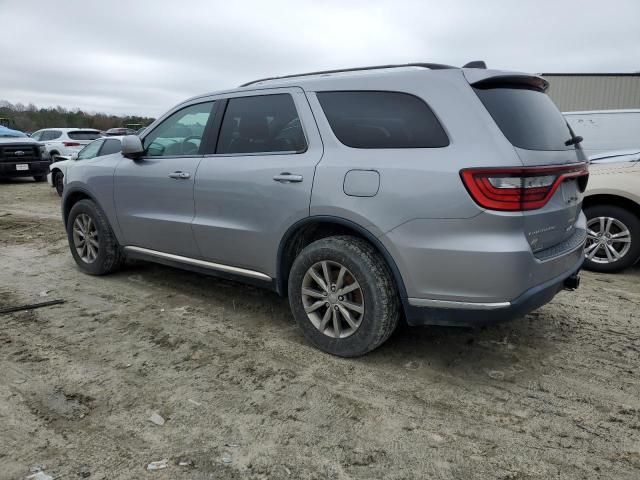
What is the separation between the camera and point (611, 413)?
8.89 feet

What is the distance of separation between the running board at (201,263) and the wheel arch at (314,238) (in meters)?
0.16

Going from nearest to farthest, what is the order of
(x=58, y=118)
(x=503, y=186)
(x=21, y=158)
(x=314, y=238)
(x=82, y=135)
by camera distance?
(x=503, y=186), (x=314, y=238), (x=21, y=158), (x=82, y=135), (x=58, y=118)

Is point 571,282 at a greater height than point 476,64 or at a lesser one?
lesser

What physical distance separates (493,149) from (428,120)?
1.42 feet

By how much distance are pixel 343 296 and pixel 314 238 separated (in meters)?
0.53

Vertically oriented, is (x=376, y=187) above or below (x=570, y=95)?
below

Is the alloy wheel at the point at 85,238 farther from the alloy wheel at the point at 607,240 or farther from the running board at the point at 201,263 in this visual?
the alloy wheel at the point at 607,240

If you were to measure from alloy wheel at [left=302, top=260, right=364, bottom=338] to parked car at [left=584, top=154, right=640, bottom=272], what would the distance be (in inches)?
137

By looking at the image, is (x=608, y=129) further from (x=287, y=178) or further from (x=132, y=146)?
(x=132, y=146)

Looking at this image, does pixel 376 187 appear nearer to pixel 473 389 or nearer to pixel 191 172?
pixel 473 389

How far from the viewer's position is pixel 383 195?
295cm

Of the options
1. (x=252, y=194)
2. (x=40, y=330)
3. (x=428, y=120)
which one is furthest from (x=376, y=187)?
(x=40, y=330)

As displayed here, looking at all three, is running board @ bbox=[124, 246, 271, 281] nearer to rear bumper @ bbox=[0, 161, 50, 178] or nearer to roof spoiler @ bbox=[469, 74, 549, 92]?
roof spoiler @ bbox=[469, 74, 549, 92]

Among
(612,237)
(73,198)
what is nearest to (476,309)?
(612,237)
